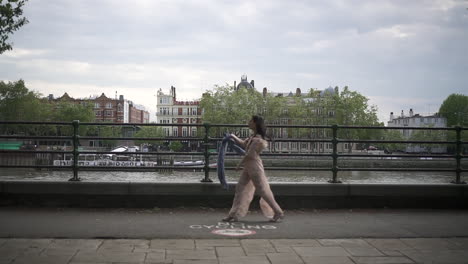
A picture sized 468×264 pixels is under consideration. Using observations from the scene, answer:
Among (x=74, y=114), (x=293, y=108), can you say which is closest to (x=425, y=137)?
(x=293, y=108)

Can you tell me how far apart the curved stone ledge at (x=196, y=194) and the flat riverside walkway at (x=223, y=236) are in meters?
0.22

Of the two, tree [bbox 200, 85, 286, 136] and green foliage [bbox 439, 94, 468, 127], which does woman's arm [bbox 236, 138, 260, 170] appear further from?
green foliage [bbox 439, 94, 468, 127]

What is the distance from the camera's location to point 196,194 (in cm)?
833

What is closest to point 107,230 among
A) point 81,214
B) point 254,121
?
point 81,214

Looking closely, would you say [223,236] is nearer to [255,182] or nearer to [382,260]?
[255,182]

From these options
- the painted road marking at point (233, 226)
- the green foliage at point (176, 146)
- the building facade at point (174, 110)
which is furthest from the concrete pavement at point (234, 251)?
the building facade at point (174, 110)

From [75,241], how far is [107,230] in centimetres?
72

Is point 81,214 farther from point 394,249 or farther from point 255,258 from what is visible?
Answer: point 394,249

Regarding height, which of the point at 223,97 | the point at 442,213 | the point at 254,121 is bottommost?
the point at 442,213

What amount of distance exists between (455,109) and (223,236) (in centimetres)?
12221

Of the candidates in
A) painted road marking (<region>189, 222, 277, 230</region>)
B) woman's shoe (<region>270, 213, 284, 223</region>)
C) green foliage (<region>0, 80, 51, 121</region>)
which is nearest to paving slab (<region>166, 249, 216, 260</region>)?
painted road marking (<region>189, 222, 277, 230</region>)

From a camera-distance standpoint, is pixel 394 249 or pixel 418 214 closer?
pixel 394 249

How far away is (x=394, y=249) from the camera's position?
5531 mm

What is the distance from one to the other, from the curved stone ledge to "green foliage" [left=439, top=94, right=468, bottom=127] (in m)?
114
